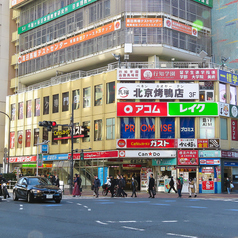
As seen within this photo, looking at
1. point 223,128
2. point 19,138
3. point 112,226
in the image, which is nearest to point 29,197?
point 112,226

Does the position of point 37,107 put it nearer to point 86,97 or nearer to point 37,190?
point 86,97

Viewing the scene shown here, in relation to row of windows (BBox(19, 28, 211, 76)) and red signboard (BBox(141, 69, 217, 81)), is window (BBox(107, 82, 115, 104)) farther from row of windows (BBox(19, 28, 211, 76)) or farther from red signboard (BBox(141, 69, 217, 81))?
row of windows (BBox(19, 28, 211, 76))

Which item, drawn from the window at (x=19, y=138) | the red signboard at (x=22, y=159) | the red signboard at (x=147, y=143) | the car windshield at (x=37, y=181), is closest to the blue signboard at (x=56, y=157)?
the red signboard at (x=22, y=159)

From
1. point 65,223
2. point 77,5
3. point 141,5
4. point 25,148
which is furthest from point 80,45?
point 65,223

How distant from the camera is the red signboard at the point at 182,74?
41875mm

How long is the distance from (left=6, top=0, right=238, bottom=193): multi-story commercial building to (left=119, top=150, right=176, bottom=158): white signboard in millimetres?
99

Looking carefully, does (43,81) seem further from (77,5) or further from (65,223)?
(65,223)

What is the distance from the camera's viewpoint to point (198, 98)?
4159 cm

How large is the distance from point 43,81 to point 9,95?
597 centimetres

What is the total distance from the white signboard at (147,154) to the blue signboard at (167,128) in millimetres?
1637

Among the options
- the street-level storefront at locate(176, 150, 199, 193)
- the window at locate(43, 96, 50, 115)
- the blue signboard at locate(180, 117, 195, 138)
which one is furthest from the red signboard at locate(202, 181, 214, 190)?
the window at locate(43, 96, 50, 115)

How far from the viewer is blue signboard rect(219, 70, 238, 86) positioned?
140 feet

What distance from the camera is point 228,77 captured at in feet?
143

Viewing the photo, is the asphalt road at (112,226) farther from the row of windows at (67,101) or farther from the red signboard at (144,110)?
the row of windows at (67,101)
